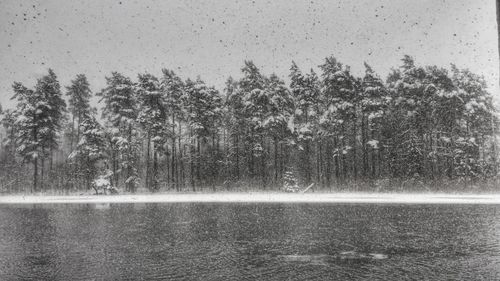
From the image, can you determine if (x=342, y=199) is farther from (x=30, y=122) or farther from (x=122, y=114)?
(x=30, y=122)

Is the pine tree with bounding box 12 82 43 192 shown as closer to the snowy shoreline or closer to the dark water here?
the snowy shoreline

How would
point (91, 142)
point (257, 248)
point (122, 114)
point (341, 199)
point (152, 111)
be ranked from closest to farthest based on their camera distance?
point (257, 248), point (341, 199), point (91, 142), point (152, 111), point (122, 114)

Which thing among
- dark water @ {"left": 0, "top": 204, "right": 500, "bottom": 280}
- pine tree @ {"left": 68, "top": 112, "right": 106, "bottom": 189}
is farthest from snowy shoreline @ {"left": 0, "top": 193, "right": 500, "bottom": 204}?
pine tree @ {"left": 68, "top": 112, "right": 106, "bottom": 189}

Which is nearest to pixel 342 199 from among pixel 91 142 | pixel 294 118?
pixel 294 118

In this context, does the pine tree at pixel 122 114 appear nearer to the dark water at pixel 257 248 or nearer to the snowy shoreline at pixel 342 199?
the snowy shoreline at pixel 342 199

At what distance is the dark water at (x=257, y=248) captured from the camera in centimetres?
769

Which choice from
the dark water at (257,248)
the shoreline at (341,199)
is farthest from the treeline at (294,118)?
the dark water at (257,248)

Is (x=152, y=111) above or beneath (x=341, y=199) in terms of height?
above

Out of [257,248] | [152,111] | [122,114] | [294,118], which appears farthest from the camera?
[294,118]

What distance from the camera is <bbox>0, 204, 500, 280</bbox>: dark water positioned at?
769cm

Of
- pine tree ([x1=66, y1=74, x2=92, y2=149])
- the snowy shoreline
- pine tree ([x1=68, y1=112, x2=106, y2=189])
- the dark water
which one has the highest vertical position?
pine tree ([x1=66, y1=74, x2=92, y2=149])

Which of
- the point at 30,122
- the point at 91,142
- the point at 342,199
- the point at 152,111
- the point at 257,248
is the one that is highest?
the point at 152,111

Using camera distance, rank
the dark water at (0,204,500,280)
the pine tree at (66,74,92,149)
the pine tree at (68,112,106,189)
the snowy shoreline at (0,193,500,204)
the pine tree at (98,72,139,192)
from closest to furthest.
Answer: the dark water at (0,204,500,280) < the snowy shoreline at (0,193,500,204) < the pine tree at (68,112,106,189) < the pine tree at (98,72,139,192) < the pine tree at (66,74,92,149)

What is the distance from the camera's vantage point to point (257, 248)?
10.4 metres
